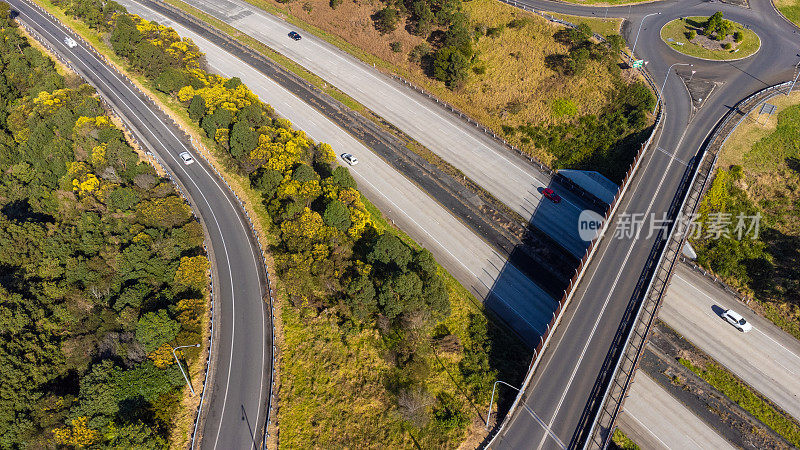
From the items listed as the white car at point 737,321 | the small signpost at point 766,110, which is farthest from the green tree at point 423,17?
the white car at point 737,321

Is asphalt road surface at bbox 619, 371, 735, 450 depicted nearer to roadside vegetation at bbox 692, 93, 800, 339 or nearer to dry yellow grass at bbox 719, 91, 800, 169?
roadside vegetation at bbox 692, 93, 800, 339

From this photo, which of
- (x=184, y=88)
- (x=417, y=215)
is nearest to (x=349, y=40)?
(x=184, y=88)

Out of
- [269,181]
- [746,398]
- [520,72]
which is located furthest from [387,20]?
[746,398]

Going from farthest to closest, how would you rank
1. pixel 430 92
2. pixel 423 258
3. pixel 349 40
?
pixel 349 40 < pixel 430 92 < pixel 423 258

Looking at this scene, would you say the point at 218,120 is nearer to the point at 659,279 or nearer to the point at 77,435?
the point at 77,435

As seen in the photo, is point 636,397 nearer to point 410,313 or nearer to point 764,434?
point 764,434

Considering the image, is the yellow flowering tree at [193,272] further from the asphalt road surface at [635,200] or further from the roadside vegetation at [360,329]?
the asphalt road surface at [635,200]

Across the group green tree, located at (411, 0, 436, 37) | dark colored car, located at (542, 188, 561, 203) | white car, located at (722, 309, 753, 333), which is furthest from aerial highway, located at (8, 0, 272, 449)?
white car, located at (722, 309, 753, 333)
